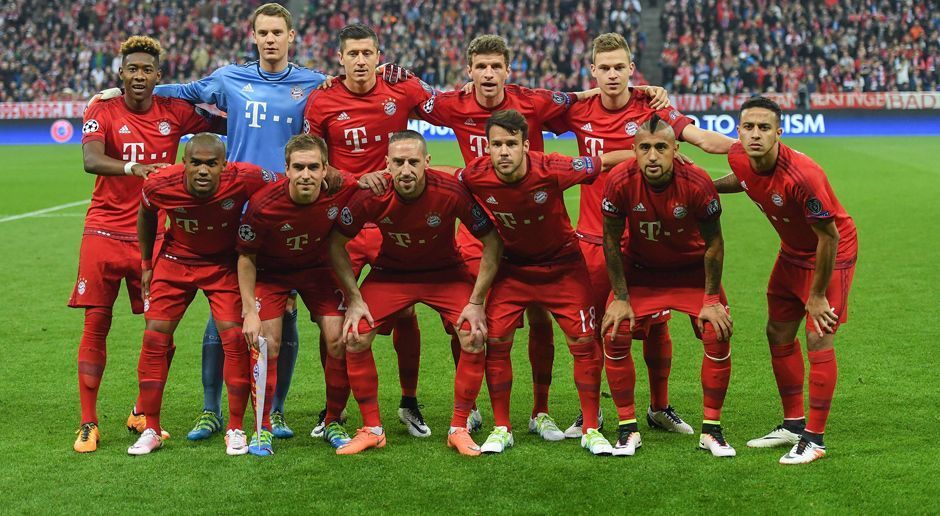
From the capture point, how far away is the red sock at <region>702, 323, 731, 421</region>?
6.35 meters

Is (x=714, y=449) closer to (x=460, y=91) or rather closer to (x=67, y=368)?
(x=460, y=91)

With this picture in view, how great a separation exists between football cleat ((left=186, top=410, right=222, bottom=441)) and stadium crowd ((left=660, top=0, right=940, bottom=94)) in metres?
26.6

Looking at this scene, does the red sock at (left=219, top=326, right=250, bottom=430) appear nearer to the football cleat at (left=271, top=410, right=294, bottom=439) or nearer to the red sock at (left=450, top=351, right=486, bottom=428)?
the football cleat at (left=271, top=410, right=294, bottom=439)

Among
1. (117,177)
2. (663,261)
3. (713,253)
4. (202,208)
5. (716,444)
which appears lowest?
(716,444)

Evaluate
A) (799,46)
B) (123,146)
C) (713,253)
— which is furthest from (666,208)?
(799,46)

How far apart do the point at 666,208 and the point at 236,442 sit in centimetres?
281

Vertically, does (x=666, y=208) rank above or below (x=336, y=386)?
above

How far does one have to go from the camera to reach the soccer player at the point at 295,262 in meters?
6.48

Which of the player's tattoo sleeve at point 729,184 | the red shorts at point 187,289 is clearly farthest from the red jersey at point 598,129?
the red shorts at point 187,289

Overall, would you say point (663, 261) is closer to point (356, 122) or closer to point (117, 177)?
point (356, 122)

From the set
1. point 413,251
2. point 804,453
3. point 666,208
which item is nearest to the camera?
point 804,453

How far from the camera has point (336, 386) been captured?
691 cm

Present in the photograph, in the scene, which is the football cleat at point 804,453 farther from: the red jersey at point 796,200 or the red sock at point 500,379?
the red sock at point 500,379

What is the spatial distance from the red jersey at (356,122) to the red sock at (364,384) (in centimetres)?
→ 133
